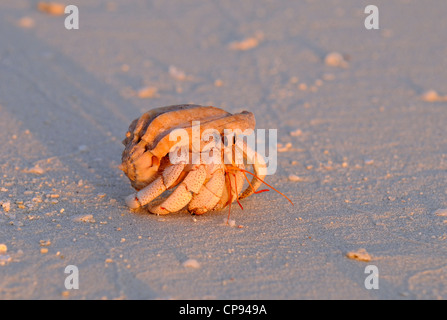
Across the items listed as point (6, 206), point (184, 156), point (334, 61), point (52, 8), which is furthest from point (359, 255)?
point (52, 8)

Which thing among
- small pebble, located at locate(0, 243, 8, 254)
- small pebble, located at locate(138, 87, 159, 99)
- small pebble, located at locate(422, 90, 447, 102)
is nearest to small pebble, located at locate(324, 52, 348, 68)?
small pebble, located at locate(422, 90, 447, 102)

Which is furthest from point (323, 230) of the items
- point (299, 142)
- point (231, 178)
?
point (299, 142)

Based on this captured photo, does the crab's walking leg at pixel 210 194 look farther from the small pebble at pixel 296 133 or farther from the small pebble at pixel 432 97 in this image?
the small pebble at pixel 432 97

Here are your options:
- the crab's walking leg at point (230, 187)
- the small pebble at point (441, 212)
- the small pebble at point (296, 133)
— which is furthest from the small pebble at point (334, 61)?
the crab's walking leg at point (230, 187)

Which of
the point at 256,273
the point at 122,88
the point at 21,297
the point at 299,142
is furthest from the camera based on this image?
the point at 122,88

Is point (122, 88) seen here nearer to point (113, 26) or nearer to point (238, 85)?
point (238, 85)

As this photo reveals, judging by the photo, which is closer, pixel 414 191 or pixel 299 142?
pixel 414 191

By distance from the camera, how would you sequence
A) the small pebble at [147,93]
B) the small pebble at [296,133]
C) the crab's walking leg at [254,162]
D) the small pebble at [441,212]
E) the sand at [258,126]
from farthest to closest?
the small pebble at [147,93] < the small pebble at [296,133] < the small pebble at [441,212] < the crab's walking leg at [254,162] < the sand at [258,126]
